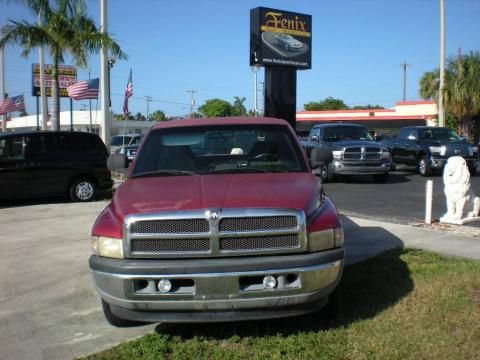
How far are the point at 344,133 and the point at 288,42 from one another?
6433 millimetres

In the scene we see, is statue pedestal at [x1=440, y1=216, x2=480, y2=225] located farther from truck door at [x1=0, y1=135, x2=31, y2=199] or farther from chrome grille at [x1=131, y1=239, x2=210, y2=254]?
truck door at [x1=0, y1=135, x2=31, y2=199]

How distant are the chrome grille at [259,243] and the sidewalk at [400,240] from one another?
270cm

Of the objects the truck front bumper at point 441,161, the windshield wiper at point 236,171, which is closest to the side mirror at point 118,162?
the windshield wiper at point 236,171

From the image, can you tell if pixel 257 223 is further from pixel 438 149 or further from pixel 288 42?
pixel 288 42

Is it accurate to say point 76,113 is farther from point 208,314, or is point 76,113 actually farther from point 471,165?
point 208,314

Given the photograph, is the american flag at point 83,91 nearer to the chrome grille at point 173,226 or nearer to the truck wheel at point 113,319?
the truck wheel at point 113,319

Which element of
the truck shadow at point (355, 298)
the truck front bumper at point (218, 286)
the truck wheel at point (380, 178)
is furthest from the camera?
the truck wheel at point (380, 178)

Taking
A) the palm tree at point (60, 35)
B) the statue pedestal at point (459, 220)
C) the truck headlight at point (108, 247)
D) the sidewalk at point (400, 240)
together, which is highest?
the palm tree at point (60, 35)

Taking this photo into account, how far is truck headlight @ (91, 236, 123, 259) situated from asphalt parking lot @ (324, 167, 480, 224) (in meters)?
6.14

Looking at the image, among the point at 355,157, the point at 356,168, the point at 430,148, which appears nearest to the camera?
the point at 356,168

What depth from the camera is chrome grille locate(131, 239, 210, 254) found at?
12.0ft

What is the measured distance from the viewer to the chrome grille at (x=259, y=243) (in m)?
3.67

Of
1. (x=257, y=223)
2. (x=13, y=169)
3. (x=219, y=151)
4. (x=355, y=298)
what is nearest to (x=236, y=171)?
(x=219, y=151)

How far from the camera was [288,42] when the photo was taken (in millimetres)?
20453
